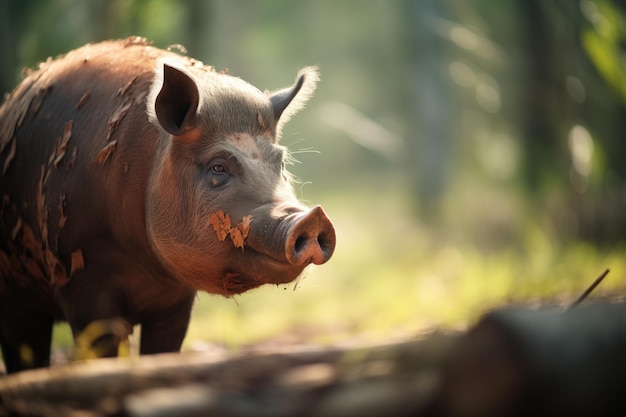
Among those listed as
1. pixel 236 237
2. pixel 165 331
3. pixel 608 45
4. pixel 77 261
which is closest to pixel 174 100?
pixel 236 237

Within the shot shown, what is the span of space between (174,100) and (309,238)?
997mm

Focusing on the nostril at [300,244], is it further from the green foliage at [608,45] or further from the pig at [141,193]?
the green foliage at [608,45]

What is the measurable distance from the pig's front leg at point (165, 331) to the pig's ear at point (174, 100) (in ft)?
3.08

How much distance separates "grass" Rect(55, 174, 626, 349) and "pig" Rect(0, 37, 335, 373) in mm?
350

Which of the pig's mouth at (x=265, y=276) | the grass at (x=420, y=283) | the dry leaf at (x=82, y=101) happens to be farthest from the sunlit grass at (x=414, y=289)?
the dry leaf at (x=82, y=101)

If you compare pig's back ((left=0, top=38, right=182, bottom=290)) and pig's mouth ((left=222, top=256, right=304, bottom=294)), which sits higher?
pig's back ((left=0, top=38, right=182, bottom=290))

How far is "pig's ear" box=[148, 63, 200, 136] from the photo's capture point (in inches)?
134

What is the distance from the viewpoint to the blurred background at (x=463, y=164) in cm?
597

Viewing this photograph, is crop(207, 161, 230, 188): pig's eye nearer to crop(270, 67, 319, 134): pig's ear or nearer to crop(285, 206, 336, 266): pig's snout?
crop(270, 67, 319, 134): pig's ear

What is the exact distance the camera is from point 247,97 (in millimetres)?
3670

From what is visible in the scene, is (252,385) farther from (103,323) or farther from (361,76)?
(361,76)

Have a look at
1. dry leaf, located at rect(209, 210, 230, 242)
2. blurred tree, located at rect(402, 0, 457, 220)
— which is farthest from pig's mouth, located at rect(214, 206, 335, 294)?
blurred tree, located at rect(402, 0, 457, 220)

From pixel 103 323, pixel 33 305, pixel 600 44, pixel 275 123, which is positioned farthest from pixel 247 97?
pixel 600 44

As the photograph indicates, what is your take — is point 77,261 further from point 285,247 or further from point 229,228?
point 285,247
